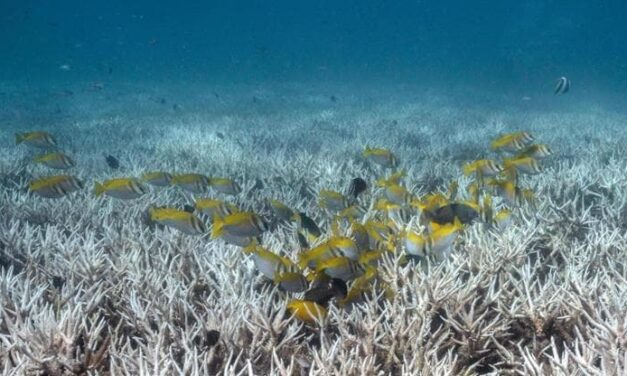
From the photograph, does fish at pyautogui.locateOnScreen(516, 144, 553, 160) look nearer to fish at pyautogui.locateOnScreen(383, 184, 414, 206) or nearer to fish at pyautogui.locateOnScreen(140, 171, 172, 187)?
fish at pyautogui.locateOnScreen(383, 184, 414, 206)

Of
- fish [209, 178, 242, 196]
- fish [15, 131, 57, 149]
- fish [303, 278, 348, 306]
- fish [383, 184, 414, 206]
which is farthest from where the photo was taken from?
fish [15, 131, 57, 149]

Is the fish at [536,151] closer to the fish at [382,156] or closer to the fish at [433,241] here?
the fish at [382,156]

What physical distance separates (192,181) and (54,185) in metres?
1.34

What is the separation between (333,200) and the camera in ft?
15.7

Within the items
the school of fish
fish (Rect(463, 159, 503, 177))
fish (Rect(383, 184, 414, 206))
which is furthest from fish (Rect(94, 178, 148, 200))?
fish (Rect(463, 159, 503, 177))

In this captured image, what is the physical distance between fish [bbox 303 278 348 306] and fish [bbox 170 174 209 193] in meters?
2.49

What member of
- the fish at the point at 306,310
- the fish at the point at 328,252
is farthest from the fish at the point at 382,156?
the fish at the point at 306,310

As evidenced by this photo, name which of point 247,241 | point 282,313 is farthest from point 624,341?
point 247,241

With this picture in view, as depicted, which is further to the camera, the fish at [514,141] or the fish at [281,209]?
the fish at [514,141]

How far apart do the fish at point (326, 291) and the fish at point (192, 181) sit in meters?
2.49

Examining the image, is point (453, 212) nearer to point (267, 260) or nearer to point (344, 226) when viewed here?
point (344, 226)

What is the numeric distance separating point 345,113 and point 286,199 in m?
14.7

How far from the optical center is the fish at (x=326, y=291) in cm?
307

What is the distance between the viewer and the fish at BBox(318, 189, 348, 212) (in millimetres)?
4717
